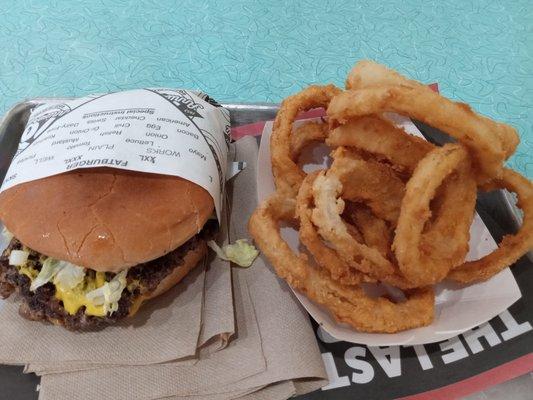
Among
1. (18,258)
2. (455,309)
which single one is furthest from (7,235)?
(455,309)

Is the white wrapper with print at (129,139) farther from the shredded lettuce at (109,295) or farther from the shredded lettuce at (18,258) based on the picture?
the shredded lettuce at (109,295)

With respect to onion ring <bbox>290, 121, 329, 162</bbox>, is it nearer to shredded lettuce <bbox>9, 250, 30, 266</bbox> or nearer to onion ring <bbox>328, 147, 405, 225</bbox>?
onion ring <bbox>328, 147, 405, 225</bbox>

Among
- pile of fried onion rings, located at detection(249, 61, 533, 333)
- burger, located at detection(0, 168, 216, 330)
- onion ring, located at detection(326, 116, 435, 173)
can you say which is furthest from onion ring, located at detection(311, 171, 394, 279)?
burger, located at detection(0, 168, 216, 330)

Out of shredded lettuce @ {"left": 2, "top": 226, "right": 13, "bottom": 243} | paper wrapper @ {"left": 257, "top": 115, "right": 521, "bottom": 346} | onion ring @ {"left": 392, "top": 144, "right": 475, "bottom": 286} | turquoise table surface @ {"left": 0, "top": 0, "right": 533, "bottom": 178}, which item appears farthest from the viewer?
turquoise table surface @ {"left": 0, "top": 0, "right": 533, "bottom": 178}

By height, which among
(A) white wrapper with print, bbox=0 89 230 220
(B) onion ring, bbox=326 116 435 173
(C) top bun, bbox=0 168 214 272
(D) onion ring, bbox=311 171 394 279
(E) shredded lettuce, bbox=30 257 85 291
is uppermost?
(B) onion ring, bbox=326 116 435 173

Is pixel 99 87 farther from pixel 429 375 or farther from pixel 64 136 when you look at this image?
pixel 429 375

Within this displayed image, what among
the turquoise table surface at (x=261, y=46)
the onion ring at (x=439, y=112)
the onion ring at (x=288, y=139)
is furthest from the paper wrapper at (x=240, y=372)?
the turquoise table surface at (x=261, y=46)

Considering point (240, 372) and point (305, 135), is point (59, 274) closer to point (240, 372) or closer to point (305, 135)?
point (240, 372)

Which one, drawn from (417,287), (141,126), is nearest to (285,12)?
(141,126)
